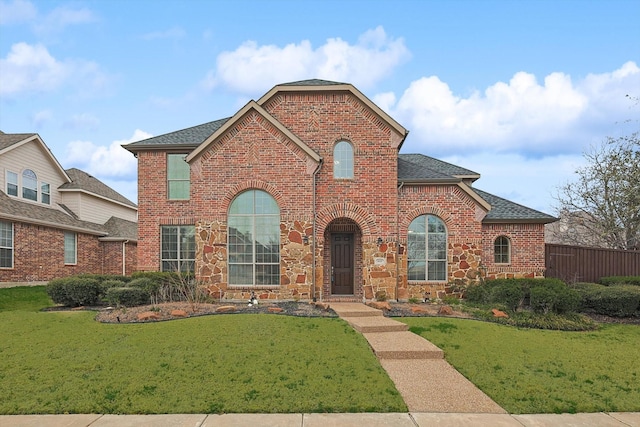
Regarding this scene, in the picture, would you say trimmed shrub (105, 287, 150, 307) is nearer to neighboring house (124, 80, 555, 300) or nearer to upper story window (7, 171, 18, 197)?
neighboring house (124, 80, 555, 300)

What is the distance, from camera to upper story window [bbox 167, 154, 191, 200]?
16203 mm

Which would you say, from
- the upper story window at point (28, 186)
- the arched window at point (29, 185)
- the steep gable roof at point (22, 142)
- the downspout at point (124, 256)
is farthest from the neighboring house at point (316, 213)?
the downspout at point (124, 256)

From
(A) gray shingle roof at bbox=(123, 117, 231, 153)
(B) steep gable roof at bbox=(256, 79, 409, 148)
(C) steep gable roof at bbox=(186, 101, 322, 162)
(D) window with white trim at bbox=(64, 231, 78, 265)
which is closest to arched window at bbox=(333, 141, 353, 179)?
(C) steep gable roof at bbox=(186, 101, 322, 162)

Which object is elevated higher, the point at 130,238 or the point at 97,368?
the point at 130,238

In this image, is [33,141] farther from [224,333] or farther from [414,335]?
[414,335]

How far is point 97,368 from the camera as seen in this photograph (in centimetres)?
716

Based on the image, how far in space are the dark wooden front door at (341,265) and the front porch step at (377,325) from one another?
4.89m

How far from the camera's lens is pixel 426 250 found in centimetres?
1542

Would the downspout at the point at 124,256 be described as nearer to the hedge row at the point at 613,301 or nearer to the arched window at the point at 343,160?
the arched window at the point at 343,160

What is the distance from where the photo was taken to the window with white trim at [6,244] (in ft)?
60.2

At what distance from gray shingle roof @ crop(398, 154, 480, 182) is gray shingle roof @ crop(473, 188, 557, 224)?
1.91m

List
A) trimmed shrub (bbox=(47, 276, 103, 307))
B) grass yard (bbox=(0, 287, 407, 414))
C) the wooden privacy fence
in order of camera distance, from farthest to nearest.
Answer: the wooden privacy fence < trimmed shrub (bbox=(47, 276, 103, 307)) < grass yard (bbox=(0, 287, 407, 414))

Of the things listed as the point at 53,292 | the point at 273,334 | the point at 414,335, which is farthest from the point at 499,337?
the point at 53,292

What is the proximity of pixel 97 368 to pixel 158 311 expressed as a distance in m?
4.58
